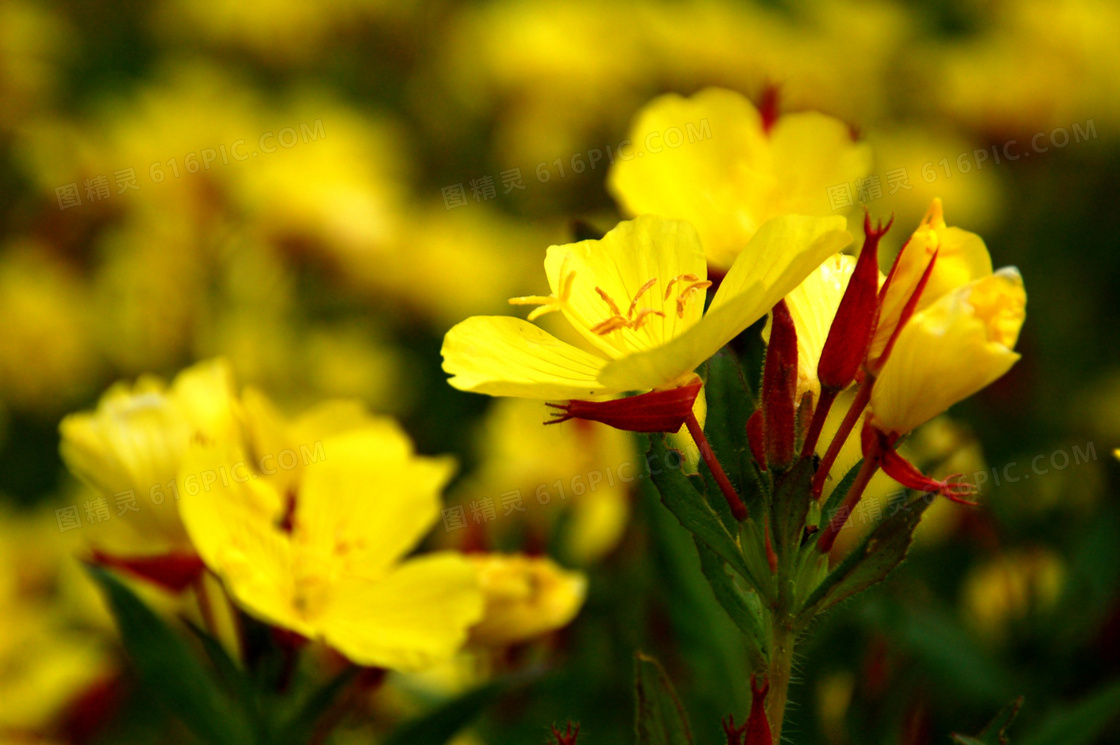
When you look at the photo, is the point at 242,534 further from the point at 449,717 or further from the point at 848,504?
the point at 848,504

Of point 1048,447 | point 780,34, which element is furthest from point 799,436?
point 780,34

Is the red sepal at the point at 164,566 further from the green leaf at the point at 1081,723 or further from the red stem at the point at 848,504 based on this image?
the green leaf at the point at 1081,723

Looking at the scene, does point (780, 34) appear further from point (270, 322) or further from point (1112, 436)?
point (270, 322)

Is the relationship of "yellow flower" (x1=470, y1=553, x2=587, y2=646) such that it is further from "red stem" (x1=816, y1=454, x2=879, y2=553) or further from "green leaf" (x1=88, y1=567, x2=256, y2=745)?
"red stem" (x1=816, y1=454, x2=879, y2=553)

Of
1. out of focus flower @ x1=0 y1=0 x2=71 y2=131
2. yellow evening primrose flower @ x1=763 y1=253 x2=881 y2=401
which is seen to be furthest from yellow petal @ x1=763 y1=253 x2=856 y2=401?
out of focus flower @ x1=0 y1=0 x2=71 y2=131

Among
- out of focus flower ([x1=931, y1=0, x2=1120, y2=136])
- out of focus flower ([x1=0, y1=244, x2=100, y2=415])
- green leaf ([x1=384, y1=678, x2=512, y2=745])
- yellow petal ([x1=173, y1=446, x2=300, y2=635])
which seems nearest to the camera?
yellow petal ([x1=173, y1=446, x2=300, y2=635])

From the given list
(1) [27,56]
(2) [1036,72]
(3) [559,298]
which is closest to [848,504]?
(3) [559,298]
